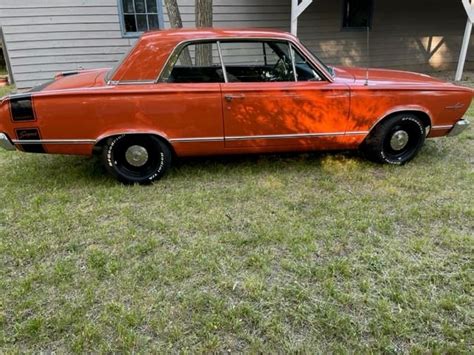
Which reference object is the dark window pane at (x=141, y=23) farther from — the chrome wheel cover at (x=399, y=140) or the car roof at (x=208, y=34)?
the chrome wheel cover at (x=399, y=140)

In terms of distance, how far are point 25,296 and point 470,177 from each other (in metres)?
4.29

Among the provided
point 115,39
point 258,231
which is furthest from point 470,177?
point 115,39

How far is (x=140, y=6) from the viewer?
863 cm

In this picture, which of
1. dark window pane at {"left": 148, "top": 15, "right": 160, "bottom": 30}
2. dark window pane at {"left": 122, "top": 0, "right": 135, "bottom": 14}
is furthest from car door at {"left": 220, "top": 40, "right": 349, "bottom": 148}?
dark window pane at {"left": 122, "top": 0, "right": 135, "bottom": 14}

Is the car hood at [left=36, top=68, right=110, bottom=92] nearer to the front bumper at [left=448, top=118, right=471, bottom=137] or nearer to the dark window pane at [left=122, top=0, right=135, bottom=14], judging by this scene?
the front bumper at [left=448, top=118, right=471, bottom=137]

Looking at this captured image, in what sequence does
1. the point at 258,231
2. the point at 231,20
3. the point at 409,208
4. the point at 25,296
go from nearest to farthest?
the point at 25,296
the point at 258,231
the point at 409,208
the point at 231,20

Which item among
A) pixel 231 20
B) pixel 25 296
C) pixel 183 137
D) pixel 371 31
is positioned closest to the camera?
pixel 25 296

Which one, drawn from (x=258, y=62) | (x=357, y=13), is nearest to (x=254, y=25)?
(x=357, y=13)

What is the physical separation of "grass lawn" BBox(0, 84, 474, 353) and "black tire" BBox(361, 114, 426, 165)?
21 centimetres

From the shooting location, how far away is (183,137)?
Answer: 4.00 m

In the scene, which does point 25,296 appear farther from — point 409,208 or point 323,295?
point 409,208

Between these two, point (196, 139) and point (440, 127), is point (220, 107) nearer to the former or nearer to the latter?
point (196, 139)

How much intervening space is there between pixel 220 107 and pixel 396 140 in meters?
2.09

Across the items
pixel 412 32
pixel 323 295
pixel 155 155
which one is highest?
pixel 412 32
